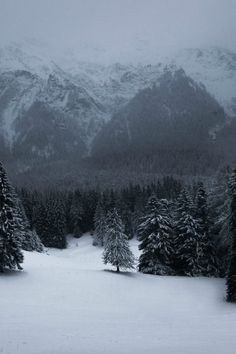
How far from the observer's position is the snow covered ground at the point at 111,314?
73.1ft

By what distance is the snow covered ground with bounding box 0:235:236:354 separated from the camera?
2228 centimetres

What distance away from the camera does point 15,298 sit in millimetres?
36438

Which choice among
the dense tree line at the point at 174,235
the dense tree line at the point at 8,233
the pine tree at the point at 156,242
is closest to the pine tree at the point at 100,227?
the dense tree line at the point at 174,235

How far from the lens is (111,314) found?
34531 millimetres

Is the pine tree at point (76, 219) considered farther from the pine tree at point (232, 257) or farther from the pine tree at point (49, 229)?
the pine tree at point (232, 257)

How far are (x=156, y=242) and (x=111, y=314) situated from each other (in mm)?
18723

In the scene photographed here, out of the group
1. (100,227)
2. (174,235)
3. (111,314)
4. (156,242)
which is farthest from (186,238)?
(100,227)

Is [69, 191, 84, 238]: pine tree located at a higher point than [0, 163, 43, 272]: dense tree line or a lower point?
lower

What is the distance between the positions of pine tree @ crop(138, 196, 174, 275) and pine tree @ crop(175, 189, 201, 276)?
39.0 inches

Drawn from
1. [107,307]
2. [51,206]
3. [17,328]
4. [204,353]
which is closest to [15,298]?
[107,307]

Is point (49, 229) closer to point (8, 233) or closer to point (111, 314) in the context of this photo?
point (8, 233)

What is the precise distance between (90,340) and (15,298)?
47.3ft

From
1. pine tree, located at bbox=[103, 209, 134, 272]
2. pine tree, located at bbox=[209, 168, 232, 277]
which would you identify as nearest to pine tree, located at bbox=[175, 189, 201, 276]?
pine tree, located at bbox=[209, 168, 232, 277]

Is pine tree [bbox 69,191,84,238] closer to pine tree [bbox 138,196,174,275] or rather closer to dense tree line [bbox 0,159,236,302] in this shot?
dense tree line [bbox 0,159,236,302]
